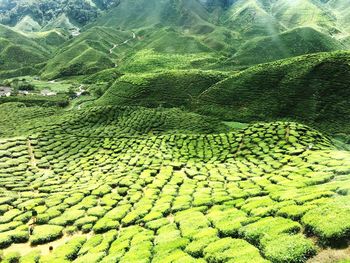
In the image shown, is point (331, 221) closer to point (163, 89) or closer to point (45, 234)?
point (45, 234)

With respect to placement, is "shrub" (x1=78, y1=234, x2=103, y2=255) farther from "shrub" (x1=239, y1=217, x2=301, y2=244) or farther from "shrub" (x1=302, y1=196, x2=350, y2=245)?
"shrub" (x1=302, y1=196, x2=350, y2=245)

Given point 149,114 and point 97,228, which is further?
point 149,114

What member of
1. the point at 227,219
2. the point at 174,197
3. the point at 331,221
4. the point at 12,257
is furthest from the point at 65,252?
the point at 331,221

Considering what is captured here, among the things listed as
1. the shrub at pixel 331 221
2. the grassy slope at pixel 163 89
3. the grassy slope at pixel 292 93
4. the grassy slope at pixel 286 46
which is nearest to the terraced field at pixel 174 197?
the shrub at pixel 331 221

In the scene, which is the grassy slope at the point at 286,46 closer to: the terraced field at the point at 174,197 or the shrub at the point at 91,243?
the terraced field at the point at 174,197

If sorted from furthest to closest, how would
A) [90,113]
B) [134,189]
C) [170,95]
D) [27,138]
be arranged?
[170,95] → [90,113] → [27,138] → [134,189]

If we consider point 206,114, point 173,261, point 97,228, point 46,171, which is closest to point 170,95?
point 206,114

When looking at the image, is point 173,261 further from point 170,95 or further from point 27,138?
point 170,95
